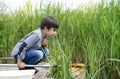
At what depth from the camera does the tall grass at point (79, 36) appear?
2.59 m

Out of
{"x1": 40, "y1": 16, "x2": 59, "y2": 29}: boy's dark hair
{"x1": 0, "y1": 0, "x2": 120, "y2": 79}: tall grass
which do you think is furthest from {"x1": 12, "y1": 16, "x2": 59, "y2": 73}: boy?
{"x1": 0, "y1": 0, "x2": 120, "y2": 79}: tall grass

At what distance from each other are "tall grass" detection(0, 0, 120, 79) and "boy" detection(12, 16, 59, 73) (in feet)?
0.38

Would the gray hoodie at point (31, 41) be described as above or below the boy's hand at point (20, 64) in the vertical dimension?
above

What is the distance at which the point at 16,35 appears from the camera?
15.6 feet

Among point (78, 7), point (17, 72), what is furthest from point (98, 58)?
point (78, 7)

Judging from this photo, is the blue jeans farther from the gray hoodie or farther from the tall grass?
the tall grass

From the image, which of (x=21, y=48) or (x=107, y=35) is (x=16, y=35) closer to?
(x=21, y=48)

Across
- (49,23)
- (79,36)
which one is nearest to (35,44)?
(49,23)

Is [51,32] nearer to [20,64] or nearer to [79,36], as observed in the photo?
[79,36]

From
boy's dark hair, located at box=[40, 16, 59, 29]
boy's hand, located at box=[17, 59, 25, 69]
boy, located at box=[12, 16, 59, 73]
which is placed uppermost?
boy's dark hair, located at box=[40, 16, 59, 29]

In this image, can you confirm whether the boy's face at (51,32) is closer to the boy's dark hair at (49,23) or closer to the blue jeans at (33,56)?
the boy's dark hair at (49,23)

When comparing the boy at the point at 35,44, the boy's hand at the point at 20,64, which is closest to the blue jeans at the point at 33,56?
the boy at the point at 35,44

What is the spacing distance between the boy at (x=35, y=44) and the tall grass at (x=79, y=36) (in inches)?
4.5

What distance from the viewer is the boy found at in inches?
133
